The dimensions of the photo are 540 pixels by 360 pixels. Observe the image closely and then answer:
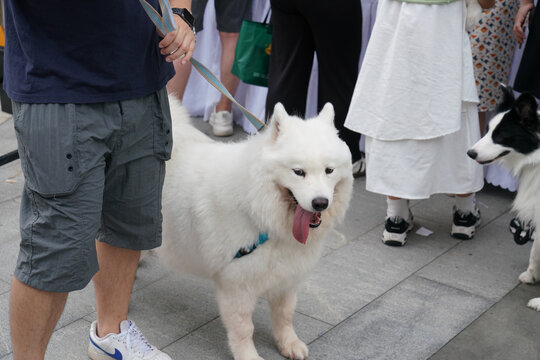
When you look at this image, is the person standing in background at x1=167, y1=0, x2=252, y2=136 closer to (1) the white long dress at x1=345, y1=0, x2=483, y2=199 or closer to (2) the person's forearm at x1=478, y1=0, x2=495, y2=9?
(1) the white long dress at x1=345, y1=0, x2=483, y2=199

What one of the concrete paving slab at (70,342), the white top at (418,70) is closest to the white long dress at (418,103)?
the white top at (418,70)

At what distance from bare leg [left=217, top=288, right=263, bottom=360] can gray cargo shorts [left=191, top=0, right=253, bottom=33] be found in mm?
3399

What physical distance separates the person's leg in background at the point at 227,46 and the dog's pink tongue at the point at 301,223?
3393 millimetres

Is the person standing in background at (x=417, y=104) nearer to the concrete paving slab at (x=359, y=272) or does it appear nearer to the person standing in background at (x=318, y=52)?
the concrete paving slab at (x=359, y=272)

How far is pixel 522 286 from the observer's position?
133 inches

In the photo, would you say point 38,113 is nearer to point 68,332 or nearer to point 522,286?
point 68,332

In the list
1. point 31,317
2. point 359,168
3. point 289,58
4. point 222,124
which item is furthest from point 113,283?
point 222,124

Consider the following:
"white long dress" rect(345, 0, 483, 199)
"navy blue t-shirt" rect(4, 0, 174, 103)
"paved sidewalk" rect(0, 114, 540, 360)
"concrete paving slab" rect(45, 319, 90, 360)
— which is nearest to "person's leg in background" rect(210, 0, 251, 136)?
"paved sidewalk" rect(0, 114, 540, 360)

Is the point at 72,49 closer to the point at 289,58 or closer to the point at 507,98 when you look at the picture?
the point at 507,98

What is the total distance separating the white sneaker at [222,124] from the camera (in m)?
5.68

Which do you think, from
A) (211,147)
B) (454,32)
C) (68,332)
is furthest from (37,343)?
(454,32)

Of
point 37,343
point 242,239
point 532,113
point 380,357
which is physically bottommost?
point 380,357

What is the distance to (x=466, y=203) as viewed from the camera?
154 inches

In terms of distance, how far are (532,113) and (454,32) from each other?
668mm
